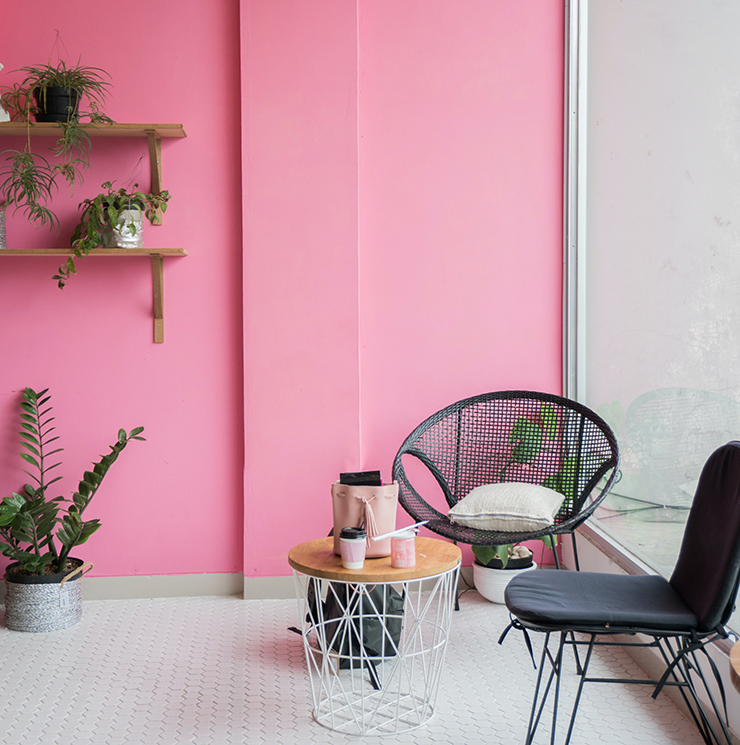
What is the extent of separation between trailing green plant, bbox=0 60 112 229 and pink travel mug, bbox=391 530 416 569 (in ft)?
6.62

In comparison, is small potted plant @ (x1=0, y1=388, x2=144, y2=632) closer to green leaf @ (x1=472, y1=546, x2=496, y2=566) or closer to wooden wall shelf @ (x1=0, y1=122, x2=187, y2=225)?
wooden wall shelf @ (x1=0, y1=122, x2=187, y2=225)

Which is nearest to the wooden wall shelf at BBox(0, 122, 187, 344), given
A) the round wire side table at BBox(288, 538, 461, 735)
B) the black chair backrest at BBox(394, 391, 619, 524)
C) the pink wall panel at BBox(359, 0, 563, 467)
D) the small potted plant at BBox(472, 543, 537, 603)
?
the pink wall panel at BBox(359, 0, 563, 467)

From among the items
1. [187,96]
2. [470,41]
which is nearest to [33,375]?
[187,96]

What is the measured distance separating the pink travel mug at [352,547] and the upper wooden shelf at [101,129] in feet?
6.12

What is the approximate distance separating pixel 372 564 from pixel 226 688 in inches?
29.5

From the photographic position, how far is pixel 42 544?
2.95 m

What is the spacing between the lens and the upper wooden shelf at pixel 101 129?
2949 mm

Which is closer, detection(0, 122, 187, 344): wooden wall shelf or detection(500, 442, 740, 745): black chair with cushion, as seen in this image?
detection(500, 442, 740, 745): black chair with cushion

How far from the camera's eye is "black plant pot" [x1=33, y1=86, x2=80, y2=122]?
2.96 meters

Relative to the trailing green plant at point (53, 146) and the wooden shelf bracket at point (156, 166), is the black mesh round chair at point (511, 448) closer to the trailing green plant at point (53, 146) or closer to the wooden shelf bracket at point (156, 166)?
the wooden shelf bracket at point (156, 166)

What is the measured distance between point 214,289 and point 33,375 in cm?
84

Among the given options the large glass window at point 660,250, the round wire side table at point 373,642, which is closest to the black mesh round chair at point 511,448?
the large glass window at point 660,250

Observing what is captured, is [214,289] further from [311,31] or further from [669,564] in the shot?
[669,564]

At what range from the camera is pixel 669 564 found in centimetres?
238
